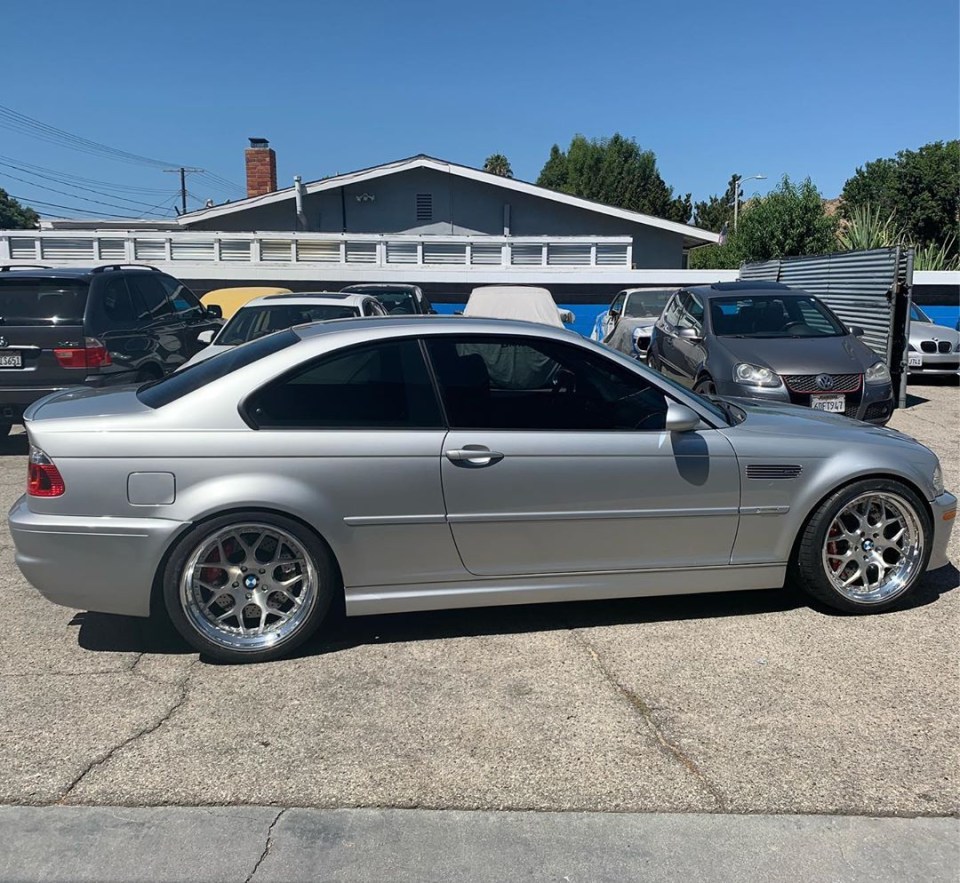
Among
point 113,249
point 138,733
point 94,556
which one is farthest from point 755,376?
point 113,249

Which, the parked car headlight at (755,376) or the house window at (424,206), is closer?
the parked car headlight at (755,376)

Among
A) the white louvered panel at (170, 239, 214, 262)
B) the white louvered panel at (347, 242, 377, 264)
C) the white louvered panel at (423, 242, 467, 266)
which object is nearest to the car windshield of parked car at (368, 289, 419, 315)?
the white louvered panel at (423, 242, 467, 266)

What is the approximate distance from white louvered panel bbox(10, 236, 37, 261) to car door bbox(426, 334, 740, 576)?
1961 centimetres

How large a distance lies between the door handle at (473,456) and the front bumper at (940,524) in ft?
7.76

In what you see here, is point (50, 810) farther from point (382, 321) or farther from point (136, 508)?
point (382, 321)

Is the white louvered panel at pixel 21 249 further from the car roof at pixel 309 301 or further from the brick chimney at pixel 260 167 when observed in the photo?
the car roof at pixel 309 301

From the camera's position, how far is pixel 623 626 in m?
4.60

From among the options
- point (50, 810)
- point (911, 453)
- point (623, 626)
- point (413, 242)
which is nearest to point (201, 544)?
point (50, 810)

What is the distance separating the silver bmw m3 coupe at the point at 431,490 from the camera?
13.1 feet

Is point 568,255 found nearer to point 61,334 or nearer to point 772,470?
point 61,334

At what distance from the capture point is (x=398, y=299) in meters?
14.6

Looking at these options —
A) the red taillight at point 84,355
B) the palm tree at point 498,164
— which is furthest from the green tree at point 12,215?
the red taillight at point 84,355

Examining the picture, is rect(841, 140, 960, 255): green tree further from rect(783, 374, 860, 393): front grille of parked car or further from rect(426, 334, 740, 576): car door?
rect(426, 334, 740, 576): car door

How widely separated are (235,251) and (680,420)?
1827cm
